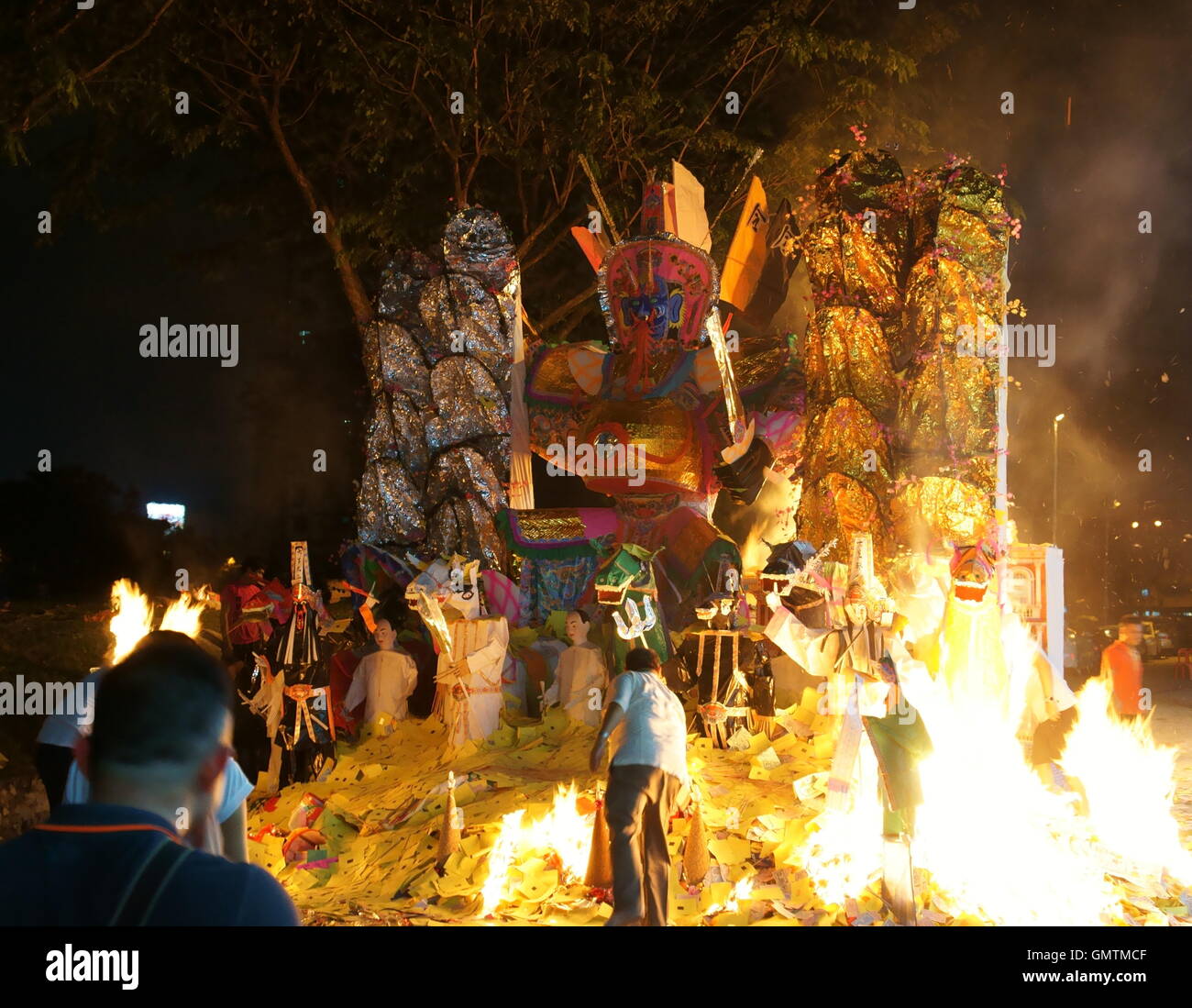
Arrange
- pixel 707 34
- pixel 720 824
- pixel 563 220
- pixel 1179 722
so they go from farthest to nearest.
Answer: pixel 563 220
pixel 707 34
pixel 1179 722
pixel 720 824

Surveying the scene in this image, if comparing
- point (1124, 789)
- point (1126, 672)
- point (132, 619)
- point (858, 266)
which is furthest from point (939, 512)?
point (132, 619)

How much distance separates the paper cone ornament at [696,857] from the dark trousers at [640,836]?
2.31ft

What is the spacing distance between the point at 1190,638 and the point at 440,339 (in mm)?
14199

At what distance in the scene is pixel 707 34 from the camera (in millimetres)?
13820

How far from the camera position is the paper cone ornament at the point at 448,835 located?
6574 mm

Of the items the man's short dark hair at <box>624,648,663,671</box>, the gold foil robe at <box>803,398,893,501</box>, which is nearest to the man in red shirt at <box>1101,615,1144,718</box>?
the gold foil robe at <box>803,398,893,501</box>

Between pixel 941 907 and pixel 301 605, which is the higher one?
pixel 301 605

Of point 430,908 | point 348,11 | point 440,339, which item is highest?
point 348,11

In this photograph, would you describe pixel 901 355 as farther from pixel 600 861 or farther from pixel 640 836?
pixel 640 836

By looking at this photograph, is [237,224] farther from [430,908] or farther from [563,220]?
[430,908]

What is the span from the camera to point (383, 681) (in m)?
9.05

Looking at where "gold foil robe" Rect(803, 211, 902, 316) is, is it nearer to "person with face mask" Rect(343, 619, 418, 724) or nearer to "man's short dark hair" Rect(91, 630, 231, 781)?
"person with face mask" Rect(343, 619, 418, 724)

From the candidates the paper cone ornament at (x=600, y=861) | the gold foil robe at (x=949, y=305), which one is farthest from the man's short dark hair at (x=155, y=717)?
the gold foil robe at (x=949, y=305)

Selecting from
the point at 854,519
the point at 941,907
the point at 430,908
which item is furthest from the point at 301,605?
the point at 941,907
